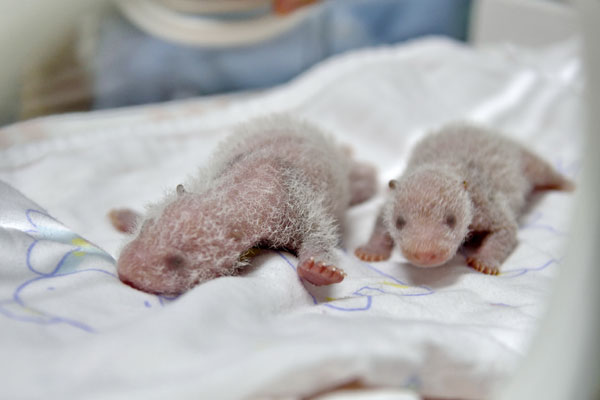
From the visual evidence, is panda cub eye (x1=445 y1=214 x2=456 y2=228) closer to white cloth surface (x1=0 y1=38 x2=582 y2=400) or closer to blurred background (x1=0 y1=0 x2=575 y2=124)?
white cloth surface (x1=0 y1=38 x2=582 y2=400)

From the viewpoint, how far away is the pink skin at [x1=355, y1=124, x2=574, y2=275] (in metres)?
1.38

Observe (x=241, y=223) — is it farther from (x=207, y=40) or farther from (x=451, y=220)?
(x=207, y=40)

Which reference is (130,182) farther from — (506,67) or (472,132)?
(506,67)

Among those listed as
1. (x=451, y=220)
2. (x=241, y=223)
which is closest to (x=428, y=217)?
(x=451, y=220)

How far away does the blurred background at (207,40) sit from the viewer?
240 cm

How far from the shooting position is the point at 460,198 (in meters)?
1.42

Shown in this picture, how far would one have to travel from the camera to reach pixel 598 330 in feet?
2.28

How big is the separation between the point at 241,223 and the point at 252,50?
5.99 ft

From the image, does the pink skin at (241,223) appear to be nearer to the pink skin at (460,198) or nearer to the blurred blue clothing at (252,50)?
the pink skin at (460,198)

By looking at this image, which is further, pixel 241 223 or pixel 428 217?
pixel 428 217

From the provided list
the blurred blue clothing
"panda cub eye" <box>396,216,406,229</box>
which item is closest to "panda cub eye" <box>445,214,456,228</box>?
"panda cub eye" <box>396,216,406,229</box>

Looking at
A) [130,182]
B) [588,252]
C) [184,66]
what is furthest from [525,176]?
[184,66]

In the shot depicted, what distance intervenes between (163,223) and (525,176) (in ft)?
4.27

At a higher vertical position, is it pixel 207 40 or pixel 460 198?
pixel 207 40
